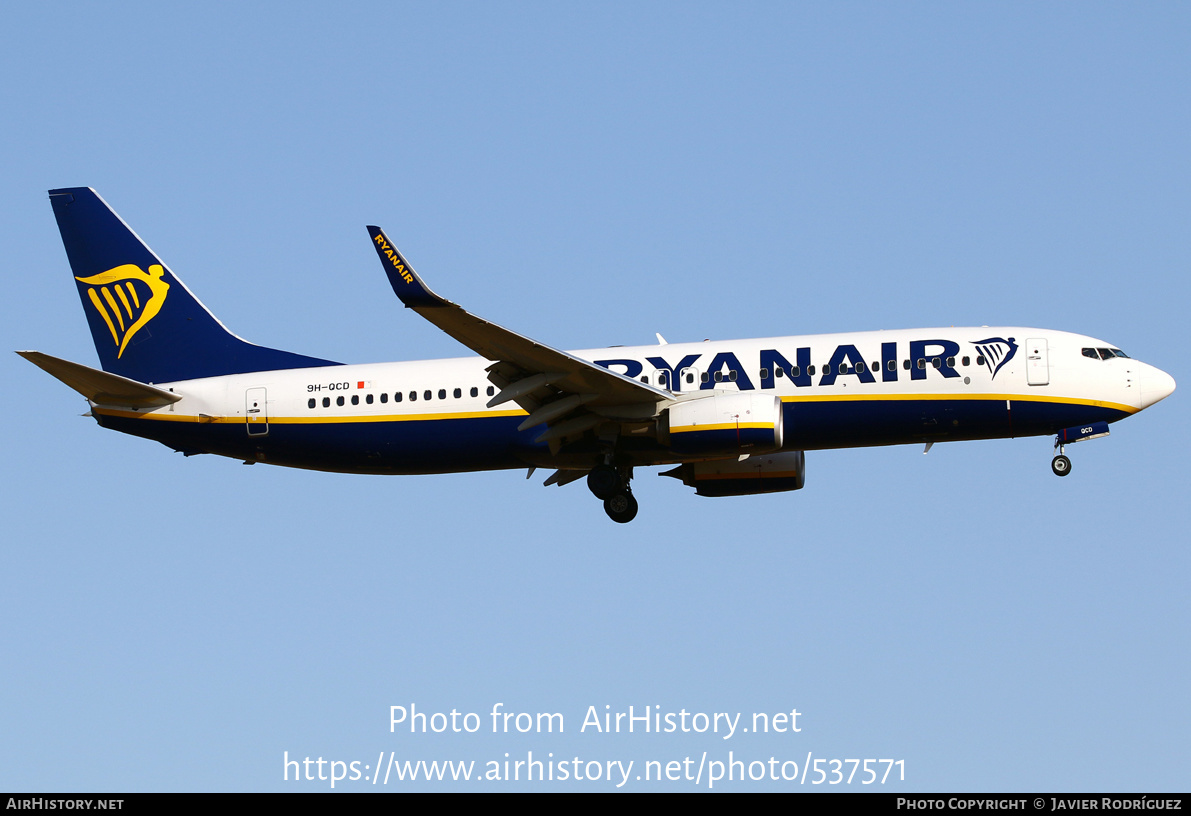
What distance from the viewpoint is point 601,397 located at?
32.6m

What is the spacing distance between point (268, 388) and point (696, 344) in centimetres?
1164

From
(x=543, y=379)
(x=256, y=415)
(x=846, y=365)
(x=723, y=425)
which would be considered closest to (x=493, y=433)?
(x=543, y=379)

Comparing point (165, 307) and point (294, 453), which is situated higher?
point (165, 307)

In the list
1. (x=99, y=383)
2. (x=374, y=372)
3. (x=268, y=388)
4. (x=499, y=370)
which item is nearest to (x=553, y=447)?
(x=499, y=370)

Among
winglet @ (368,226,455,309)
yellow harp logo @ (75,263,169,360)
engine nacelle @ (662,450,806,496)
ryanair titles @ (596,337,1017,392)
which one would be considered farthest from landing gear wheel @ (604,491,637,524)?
yellow harp logo @ (75,263,169,360)

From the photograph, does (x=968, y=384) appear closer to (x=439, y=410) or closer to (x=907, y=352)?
(x=907, y=352)

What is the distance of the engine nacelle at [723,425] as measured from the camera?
31.7 metres

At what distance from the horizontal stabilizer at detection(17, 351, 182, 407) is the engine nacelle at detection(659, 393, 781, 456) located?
13850mm

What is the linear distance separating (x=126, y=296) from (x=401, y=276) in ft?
48.8

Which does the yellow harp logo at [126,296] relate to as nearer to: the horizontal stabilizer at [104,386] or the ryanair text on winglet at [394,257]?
the horizontal stabilizer at [104,386]

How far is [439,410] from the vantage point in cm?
3475
